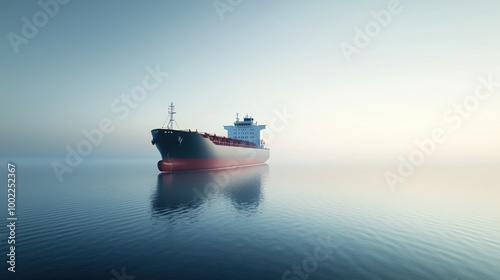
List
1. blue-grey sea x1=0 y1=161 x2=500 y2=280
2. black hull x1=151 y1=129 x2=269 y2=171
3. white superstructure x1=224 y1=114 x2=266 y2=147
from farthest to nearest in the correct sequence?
white superstructure x1=224 y1=114 x2=266 y2=147 < black hull x1=151 y1=129 x2=269 y2=171 < blue-grey sea x1=0 y1=161 x2=500 y2=280

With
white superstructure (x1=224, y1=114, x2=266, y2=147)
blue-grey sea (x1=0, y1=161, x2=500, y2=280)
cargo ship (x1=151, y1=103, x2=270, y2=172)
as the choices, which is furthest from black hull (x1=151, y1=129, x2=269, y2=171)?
white superstructure (x1=224, y1=114, x2=266, y2=147)

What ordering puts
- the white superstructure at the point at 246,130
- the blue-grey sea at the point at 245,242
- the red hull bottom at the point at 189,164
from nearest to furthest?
the blue-grey sea at the point at 245,242 → the red hull bottom at the point at 189,164 → the white superstructure at the point at 246,130

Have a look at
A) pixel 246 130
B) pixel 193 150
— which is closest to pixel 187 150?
pixel 193 150

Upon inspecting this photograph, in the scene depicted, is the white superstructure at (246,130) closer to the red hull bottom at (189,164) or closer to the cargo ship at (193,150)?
the cargo ship at (193,150)

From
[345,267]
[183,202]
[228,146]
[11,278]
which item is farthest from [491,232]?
[228,146]

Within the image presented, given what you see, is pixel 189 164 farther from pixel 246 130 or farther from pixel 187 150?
pixel 246 130

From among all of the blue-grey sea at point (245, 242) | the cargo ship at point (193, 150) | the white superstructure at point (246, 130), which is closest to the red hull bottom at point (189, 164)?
the cargo ship at point (193, 150)

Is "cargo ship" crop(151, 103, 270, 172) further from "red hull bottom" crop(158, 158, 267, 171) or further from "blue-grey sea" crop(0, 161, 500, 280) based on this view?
"blue-grey sea" crop(0, 161, 500, 280)

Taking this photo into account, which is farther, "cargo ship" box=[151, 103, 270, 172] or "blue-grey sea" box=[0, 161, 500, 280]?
"cargo ship" box=[151, 103, 270, 172]
